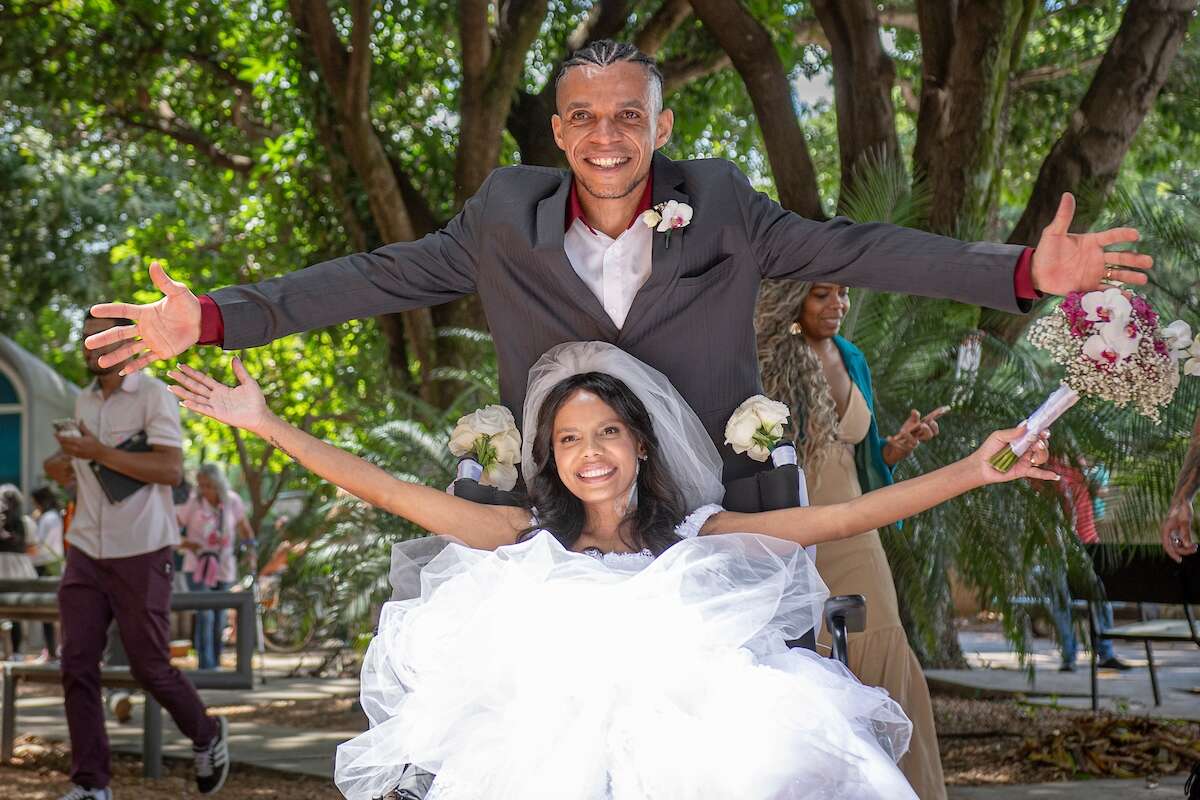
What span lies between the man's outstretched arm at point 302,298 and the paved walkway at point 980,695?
11.6 ft

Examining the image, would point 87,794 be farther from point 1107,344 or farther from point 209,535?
point 209,535

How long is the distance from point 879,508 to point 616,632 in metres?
0.78

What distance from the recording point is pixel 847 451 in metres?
5.34

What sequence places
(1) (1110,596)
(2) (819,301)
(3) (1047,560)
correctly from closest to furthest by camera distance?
(2) (819,301) < (3) (1047,560) < (1) (1110,596)

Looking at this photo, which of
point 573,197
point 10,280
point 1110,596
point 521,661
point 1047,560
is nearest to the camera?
point 521,661

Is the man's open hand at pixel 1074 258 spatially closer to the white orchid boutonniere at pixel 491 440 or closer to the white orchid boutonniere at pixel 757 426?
the white orchid boutonniere at pixel 757 426

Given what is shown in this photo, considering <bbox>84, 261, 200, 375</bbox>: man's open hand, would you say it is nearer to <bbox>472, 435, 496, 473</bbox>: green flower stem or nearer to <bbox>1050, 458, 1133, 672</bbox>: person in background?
<bbox>472, 435, 496, 473</bbox>: green flower stem

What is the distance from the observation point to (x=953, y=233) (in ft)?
28.0

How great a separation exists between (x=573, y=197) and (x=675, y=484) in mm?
730

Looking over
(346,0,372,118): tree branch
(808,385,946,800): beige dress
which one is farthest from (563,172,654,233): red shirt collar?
(346,0,372,118): tree branch

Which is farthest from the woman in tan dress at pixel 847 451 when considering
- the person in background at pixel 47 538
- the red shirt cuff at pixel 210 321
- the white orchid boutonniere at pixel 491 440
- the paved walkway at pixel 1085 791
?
the person in background at pixel 47 538

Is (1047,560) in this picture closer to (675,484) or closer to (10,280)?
(675,484)

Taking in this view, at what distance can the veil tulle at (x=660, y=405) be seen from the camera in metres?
3.47

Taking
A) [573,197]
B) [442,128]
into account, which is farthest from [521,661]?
[442,128]
